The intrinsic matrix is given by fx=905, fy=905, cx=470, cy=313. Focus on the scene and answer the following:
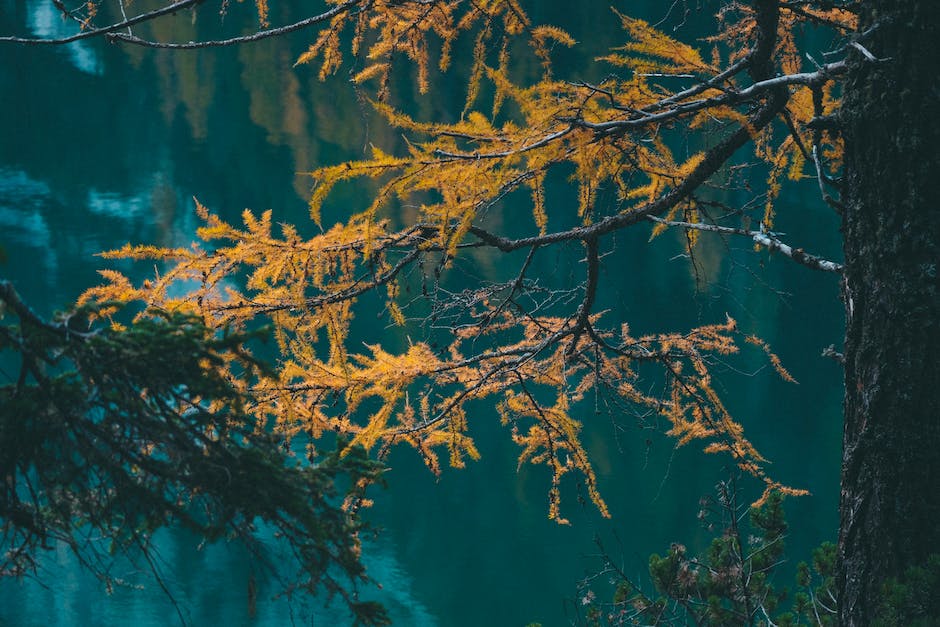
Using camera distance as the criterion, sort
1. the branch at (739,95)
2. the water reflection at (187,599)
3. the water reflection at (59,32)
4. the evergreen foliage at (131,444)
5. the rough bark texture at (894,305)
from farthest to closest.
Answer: the water reflection at (59,32) < the water reflection at (187,599) < the branch at (739,95) < the rough bark texture at (894,305) < the evergreen foliage at (131,444)

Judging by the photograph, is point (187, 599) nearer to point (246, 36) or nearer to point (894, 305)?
point (246, 36)

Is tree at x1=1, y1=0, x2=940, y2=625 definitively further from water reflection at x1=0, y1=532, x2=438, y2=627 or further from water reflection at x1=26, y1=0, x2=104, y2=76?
water reflection at x1=26, y1=0, x2=104, y2=76

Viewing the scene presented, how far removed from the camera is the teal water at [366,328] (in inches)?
273

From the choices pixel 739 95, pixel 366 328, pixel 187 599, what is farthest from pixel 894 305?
pixel 366 328

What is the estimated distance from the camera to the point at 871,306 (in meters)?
1.93

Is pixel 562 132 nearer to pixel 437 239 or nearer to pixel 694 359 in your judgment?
pixel 437 239

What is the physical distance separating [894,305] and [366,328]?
6.89 meters

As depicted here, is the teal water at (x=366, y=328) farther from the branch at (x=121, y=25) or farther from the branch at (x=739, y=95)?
the branch at (x=121, y=25)

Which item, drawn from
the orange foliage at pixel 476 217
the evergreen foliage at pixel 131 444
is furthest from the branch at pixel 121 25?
the evergreen foliage at pixel 131 444

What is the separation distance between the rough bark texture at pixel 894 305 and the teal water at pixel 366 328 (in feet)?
10.4

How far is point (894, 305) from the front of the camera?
6.19 feet

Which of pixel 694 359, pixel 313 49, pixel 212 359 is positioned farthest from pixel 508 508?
pixel 212 359

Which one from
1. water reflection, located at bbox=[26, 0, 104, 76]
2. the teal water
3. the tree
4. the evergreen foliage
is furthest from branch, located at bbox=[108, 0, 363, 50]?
water reflection, located at bbox=[26, 0, 104, 76]

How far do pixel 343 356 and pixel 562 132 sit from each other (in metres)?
0.81
